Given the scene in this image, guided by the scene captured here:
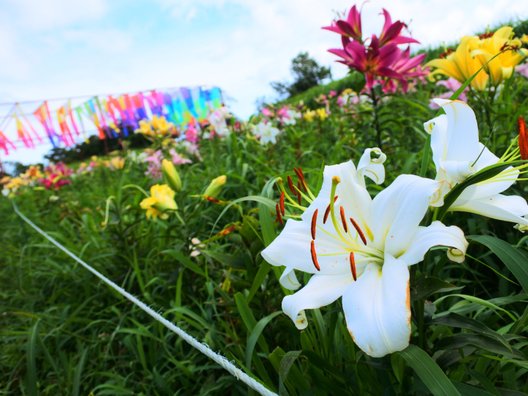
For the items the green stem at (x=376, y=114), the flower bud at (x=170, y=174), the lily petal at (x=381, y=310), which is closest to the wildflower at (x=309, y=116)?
the green stem at (x=376, y=114)

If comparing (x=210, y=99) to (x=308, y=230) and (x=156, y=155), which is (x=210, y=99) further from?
(x=308, y=230)

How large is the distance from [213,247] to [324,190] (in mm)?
973

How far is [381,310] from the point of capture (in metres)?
0.40

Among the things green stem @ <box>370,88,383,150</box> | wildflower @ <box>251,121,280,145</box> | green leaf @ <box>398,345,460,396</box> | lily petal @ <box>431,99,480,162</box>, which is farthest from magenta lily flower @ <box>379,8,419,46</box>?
wildflower @ <box>251,121,280,145</box>

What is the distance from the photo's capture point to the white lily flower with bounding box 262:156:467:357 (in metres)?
0.39

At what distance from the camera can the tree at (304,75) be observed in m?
26.7

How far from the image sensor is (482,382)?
0.57m

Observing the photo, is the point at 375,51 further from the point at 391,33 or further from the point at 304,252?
the point at 304,252

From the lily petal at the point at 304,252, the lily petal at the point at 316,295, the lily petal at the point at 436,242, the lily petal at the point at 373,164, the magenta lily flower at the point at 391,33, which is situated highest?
the magenta lily flower at the point at 391,33

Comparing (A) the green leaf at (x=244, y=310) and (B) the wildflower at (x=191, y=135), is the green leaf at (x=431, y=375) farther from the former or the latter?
(B) the wildflower at (x=191, y=135)

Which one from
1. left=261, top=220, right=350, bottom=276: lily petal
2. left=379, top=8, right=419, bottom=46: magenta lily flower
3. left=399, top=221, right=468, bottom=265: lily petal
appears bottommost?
left=261, top=220, right=350, bottom=276: lily petal

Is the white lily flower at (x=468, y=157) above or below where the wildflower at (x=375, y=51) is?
below

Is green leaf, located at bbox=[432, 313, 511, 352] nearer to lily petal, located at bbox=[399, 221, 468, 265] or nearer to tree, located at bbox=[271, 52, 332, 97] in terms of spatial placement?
lily petal, located at bbox=[399, 221, 468, 265]

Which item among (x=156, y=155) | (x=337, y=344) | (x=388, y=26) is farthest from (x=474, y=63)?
(x=156, y=155)
